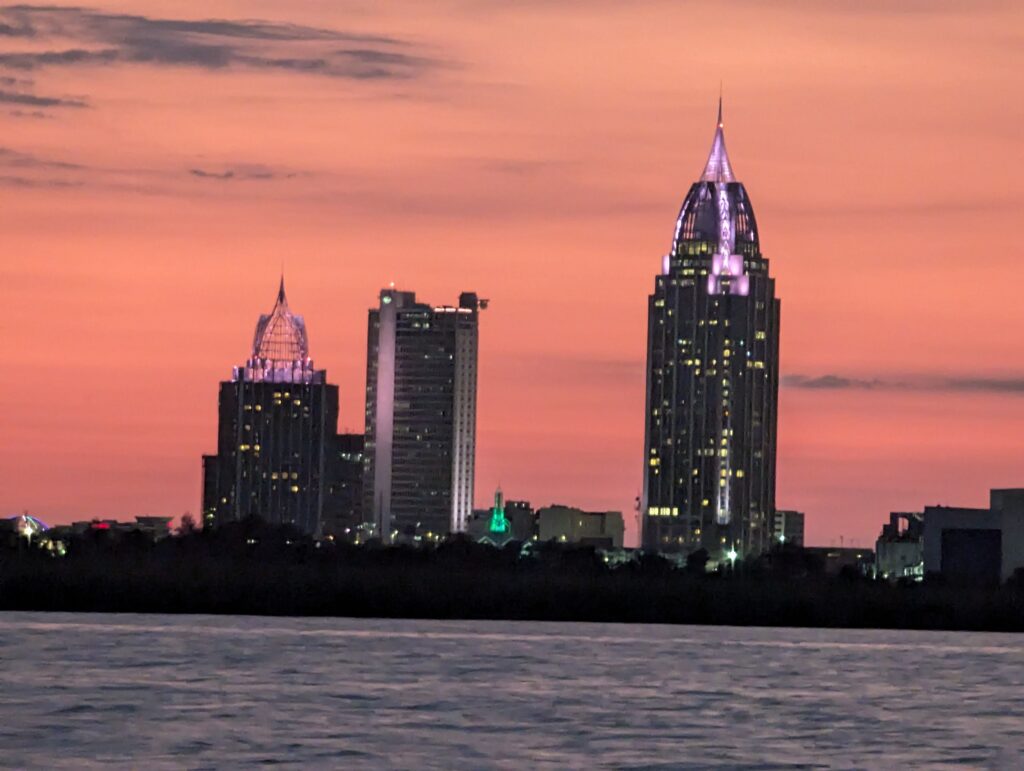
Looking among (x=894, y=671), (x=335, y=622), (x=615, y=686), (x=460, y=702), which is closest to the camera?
(x=460, y=702)

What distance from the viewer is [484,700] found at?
92.4m

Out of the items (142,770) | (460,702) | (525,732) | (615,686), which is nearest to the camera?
(142,770)

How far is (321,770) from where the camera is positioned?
67.0m

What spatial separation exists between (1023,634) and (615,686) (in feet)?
242

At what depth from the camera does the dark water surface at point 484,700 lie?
72.8 meters

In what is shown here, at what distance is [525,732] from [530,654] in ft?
145

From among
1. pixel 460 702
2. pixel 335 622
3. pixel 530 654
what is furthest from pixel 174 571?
pixel 460 702

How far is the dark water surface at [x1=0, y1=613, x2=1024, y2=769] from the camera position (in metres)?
72.8

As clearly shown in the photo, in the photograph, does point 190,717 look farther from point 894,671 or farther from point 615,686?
point 894,671

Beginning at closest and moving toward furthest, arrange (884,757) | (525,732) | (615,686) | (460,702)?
(884,757)
(525,732)
(460,702)
(615,686)

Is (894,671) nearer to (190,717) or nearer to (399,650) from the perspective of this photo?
(399,650)

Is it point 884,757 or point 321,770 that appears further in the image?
point 884,757

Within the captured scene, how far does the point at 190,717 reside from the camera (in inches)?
3231

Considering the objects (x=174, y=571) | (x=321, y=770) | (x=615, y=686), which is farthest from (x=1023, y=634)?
(x=321, y=770)
